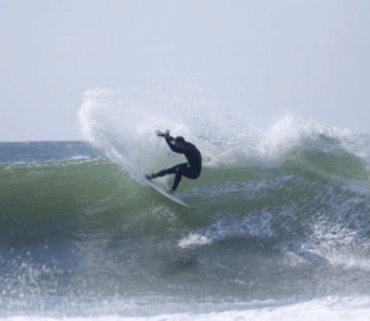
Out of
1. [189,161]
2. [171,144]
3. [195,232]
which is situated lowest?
[195,232]

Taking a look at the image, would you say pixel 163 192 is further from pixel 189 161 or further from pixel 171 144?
pixel 171 144

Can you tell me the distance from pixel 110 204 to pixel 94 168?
2752 millimetres

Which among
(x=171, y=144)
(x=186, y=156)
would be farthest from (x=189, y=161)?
(x=171, y=144)

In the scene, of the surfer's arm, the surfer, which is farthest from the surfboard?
the surfer's arm

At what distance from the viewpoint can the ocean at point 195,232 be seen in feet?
19.0

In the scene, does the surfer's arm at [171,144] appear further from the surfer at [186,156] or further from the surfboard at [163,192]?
the surfboard at [163,192]

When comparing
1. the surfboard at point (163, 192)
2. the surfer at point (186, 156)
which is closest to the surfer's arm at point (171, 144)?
the surfer at point (186, 156)

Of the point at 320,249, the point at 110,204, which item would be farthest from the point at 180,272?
the point at 110,204

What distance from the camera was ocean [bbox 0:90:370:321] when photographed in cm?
580

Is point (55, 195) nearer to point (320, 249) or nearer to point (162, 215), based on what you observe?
point (162, 215)

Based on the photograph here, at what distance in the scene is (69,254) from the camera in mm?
7984

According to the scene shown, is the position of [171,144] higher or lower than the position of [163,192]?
higher

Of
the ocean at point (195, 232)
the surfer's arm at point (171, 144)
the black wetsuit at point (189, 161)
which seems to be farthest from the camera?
the black wetsuit at point (189, 161)

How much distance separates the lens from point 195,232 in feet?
28.7
